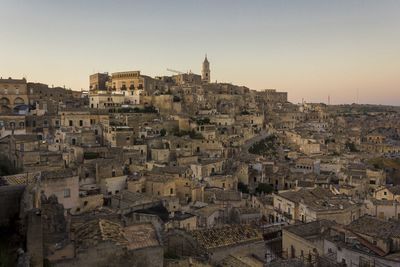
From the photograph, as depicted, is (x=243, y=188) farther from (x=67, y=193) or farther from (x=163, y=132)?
(x=67, y=193)

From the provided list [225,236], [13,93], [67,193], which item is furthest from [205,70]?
[225,236]

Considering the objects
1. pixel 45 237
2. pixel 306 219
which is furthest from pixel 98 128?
pixel 45 237

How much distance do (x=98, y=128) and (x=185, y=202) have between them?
15714mm

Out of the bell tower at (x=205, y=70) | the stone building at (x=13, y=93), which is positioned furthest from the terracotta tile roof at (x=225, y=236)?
the bell tower at (x=205, y=70)

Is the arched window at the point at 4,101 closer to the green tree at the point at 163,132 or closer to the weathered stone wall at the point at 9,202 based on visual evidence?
the green tree at the point at 163,132

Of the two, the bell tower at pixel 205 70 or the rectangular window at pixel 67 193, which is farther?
the bell tower at pixel 205 70

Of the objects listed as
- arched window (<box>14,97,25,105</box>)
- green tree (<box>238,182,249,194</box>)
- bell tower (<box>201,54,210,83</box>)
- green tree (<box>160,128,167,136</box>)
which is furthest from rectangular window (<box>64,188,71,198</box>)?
bell tower (<box>201,54,210,83</box>)

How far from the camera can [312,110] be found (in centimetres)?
8012

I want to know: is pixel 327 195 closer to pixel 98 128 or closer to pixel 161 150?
pixel 161 150

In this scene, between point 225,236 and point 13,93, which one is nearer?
point 225,236

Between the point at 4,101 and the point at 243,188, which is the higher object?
the point at 4,101

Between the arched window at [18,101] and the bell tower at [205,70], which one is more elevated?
the bell tower at [205,70]

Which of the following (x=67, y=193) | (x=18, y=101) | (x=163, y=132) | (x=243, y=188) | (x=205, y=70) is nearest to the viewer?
(x=67, y=193)

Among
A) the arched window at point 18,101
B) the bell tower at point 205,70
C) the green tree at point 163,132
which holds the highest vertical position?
the bell tower at point 205,70
